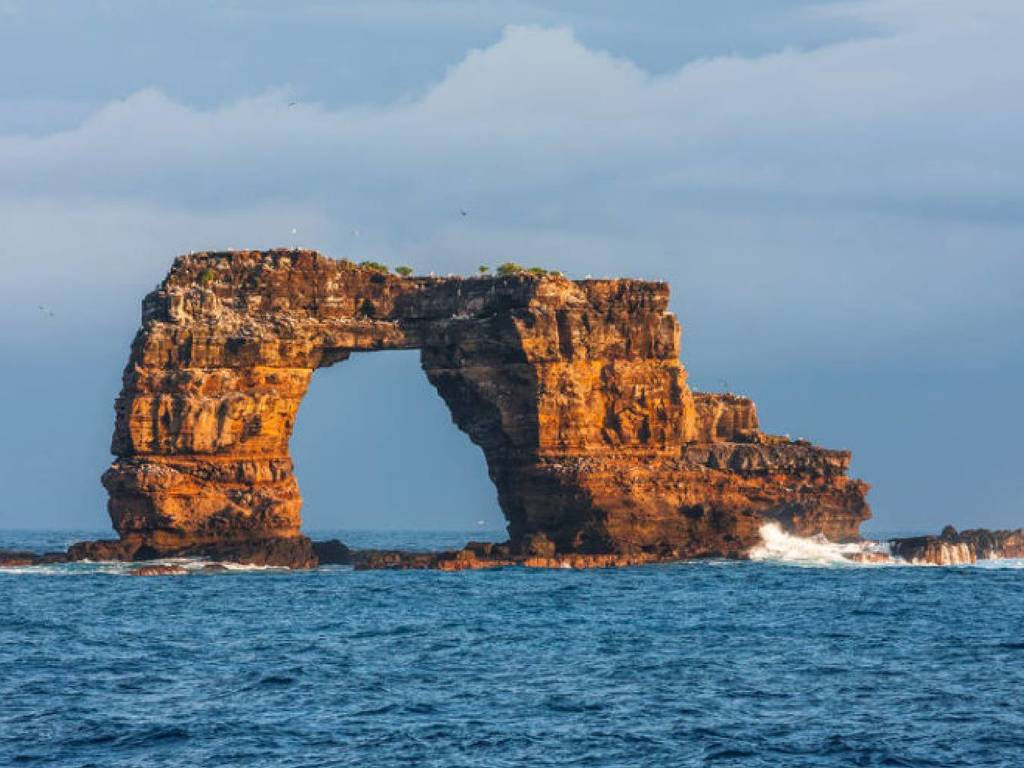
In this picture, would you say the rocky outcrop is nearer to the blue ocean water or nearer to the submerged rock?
the blue ocean water

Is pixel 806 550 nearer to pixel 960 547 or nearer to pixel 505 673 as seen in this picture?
pixel 960 547

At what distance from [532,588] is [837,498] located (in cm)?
3005

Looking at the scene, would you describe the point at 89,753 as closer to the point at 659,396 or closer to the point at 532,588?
the point at 532,588

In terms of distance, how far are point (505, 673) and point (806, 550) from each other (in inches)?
1978

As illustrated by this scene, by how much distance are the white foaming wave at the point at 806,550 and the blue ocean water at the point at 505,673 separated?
51.7ft

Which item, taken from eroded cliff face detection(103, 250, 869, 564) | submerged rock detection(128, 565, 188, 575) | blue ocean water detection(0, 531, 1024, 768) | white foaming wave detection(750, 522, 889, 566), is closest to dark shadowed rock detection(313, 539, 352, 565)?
eroded cliff face detection(103, 250, 869, 564)

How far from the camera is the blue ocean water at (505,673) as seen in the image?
3538cm

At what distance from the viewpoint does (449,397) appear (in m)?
86.8

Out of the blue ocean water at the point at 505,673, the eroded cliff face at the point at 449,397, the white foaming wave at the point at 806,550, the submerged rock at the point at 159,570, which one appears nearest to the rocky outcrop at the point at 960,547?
the white foaming wave at the point at 806,550

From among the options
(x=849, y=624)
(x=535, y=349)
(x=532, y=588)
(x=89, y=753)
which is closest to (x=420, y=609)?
(x=532, y=588)

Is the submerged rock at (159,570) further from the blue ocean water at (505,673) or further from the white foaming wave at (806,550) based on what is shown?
the white foaming wave at (806,550)

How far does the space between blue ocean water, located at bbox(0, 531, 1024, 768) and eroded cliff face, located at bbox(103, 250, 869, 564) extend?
7.84 meters

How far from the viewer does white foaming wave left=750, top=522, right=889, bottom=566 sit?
8906 centimetres

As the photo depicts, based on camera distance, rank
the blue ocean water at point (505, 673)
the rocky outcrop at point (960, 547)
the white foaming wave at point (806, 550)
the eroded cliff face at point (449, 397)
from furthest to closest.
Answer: the rocky outcrop at point (960, 547) → the white foaming wave at point (806, 550) → the eroded cliff face at point (449, 397) → the blue ocean water at point (505, 673)
